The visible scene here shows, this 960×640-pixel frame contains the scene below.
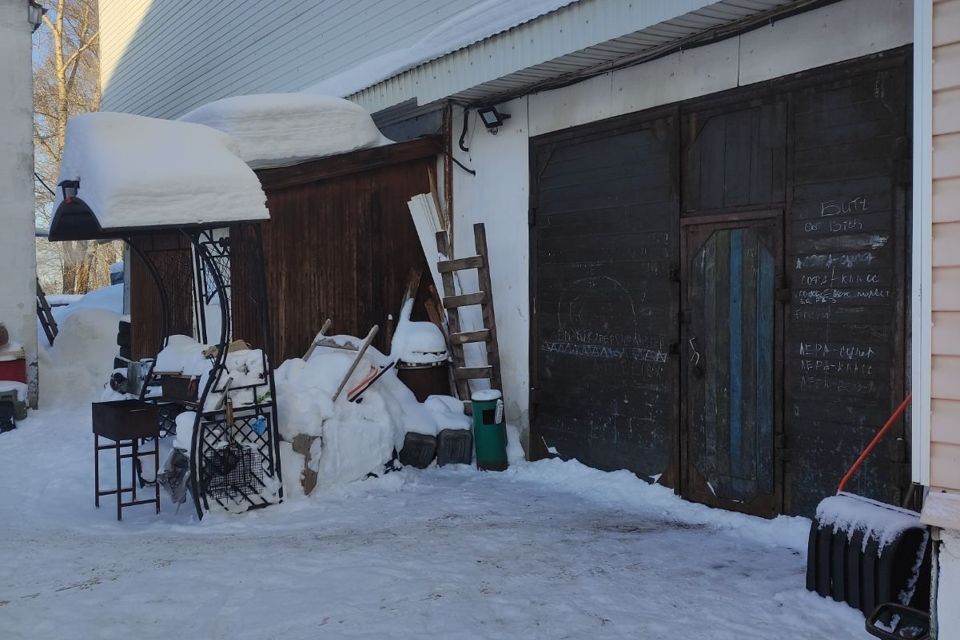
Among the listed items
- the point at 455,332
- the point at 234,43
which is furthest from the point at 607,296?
the point at 234,43

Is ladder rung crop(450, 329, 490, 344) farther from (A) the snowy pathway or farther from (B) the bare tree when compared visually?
(B) the bare tree

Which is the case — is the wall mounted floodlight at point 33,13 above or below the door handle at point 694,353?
above

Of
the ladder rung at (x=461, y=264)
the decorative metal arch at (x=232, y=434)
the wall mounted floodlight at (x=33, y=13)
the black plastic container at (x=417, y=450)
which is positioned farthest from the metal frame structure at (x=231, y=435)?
the wall mounted floodlight at (x=33, y=13)

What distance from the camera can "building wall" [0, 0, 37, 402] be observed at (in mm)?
10789

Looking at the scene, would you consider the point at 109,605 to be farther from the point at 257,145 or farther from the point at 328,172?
the point at 257,145

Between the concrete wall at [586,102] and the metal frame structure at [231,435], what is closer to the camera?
the concrete wall at [586,102]

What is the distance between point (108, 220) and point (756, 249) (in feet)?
14.7

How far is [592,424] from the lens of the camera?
744cm

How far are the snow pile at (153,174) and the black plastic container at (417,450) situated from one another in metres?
2.67

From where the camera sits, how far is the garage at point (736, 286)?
5.31 meters

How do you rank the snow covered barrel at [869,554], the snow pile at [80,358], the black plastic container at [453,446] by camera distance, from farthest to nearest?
the snow pile at [80,358], the black plastic container at [453,446], the snow covered barrel at [869,554]

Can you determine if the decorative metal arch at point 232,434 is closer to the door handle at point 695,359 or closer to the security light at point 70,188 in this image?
the security light at point 70,188

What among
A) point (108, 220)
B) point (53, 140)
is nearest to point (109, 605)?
point (108, 220)

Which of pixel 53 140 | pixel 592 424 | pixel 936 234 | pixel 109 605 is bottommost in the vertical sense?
pixel 109 605
